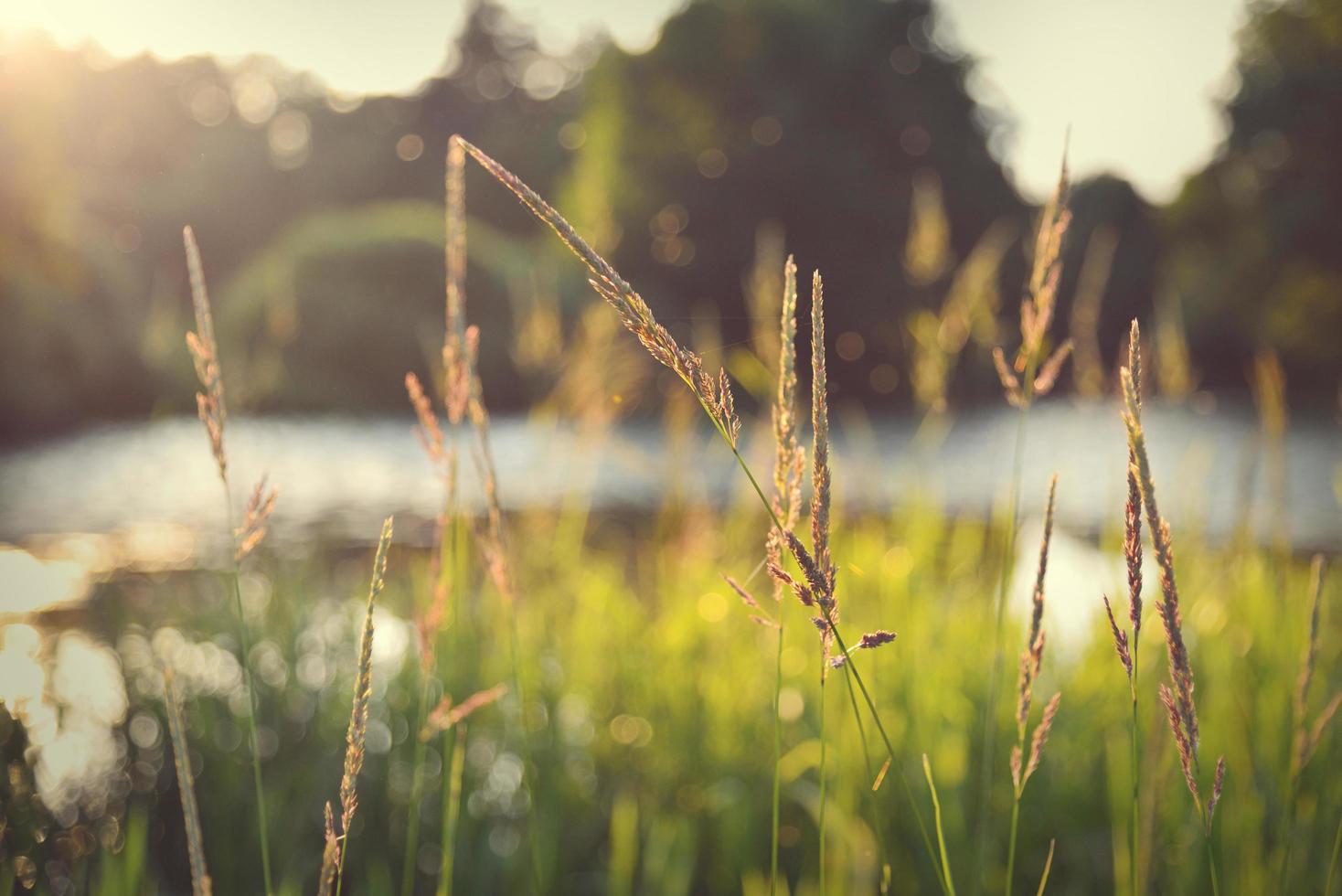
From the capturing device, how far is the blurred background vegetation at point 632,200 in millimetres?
11039

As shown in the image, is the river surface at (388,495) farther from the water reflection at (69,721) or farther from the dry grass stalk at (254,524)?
Result: the dry grass stalk at (254,524)

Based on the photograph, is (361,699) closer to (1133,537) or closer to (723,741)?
(1133,537)

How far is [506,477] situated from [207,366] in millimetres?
9731

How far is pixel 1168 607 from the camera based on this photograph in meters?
0.60

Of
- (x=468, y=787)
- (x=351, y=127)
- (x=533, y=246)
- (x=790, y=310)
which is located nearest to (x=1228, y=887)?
(x=468, y=787)

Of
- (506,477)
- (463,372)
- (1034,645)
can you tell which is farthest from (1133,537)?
→ (506,477)

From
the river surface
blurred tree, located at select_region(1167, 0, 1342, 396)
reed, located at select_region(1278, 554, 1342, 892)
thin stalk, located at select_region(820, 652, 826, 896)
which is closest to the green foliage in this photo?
the river surface

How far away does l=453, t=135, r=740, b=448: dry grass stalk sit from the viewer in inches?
23.5

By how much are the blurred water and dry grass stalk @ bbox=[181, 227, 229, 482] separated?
217 cm

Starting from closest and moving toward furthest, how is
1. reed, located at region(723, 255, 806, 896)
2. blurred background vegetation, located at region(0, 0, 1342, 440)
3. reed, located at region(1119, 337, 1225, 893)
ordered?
reed, located at region(1119, 337, 1225, 893) → reed, located at region(723, 255, 806, 896) → blurred background vegetation, located at region(0, 0, 1342, 440)

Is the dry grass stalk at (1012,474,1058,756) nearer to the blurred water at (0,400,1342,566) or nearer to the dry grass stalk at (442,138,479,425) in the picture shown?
the dry grass stalk at (442,138,479,425)

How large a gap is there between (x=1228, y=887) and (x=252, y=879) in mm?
2111

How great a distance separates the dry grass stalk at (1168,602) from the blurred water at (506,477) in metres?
2.46

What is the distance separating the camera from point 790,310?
670 millimetres
